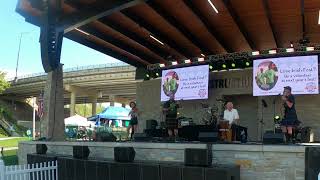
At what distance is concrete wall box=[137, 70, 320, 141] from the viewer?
17578mm

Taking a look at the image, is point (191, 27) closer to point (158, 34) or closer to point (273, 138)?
point (158, 34)

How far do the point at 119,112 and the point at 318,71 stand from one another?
716 inches

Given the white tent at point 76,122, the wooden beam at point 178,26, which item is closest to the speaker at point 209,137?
the wooden beam at point 178,26

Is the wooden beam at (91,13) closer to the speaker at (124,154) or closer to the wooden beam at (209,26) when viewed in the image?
the wooden beam at (209,26)

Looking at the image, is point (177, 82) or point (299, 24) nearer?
point (299, 24)

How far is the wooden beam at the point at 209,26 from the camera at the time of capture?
47.6ft

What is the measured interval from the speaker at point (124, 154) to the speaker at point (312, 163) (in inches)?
150

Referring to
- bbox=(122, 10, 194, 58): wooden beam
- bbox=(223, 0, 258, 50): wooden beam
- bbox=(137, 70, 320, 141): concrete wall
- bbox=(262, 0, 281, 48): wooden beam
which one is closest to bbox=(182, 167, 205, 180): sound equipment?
bbox=(223, 0, 258, 50): wooden beam

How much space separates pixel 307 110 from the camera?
1761 cm

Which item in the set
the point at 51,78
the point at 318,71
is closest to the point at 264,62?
the point at 318,71

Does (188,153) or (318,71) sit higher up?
(318,71)

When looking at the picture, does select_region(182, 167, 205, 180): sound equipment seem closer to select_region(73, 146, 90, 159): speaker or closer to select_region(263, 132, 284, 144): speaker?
select_region(263, 132, 284, 144): speaker

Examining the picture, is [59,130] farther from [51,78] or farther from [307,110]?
[307,110]

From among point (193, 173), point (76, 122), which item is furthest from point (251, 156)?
point (76, 122)
